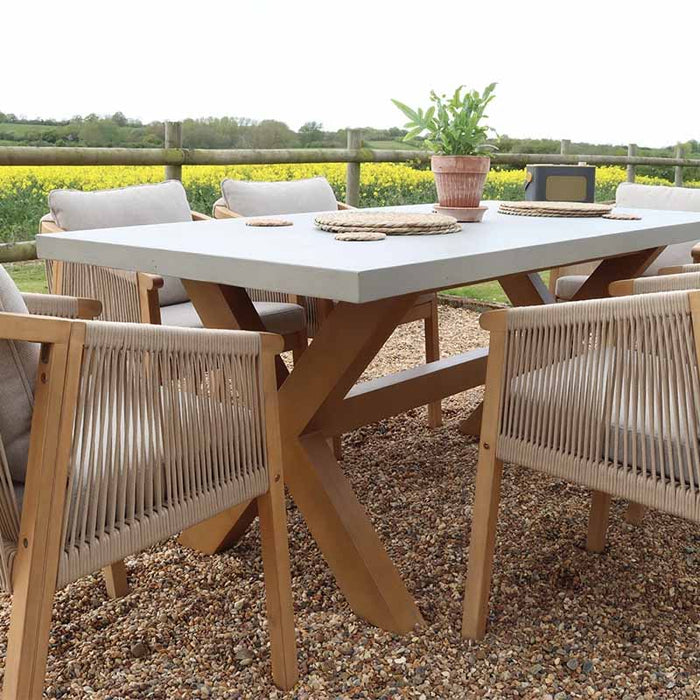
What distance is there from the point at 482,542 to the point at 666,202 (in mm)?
2835

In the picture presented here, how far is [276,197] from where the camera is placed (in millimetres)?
3328

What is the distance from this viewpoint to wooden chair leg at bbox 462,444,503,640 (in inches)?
65.4

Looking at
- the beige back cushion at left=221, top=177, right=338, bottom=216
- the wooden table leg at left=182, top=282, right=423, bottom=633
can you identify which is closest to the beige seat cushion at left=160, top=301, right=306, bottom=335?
the beige back cushion at left=221, top=177, right=338, bottom=216

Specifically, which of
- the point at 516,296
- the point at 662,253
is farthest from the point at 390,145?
the point at 516,296

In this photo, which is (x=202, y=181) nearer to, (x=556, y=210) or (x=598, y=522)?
(x=556, y=210)

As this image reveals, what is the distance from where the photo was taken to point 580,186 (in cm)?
314

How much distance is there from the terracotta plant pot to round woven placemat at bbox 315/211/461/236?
24cm

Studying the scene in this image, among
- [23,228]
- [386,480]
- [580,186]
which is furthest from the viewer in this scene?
[23,228]

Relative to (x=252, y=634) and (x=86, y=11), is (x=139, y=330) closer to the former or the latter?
(x=252, y=634)

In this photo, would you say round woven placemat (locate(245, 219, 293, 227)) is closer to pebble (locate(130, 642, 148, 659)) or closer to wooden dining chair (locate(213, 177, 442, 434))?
wooden dining chair (locate(213, 177, 442, 434))

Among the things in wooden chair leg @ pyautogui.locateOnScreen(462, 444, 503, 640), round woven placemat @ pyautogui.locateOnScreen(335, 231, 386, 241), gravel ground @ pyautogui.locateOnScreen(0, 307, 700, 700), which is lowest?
gravel ground @ pyautogui.locateOnScreen(0, 307, 700, 700)

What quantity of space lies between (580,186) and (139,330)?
2.37 metres

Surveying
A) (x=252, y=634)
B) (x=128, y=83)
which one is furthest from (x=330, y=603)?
(x=128, y=83)

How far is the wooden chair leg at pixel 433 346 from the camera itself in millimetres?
3107
